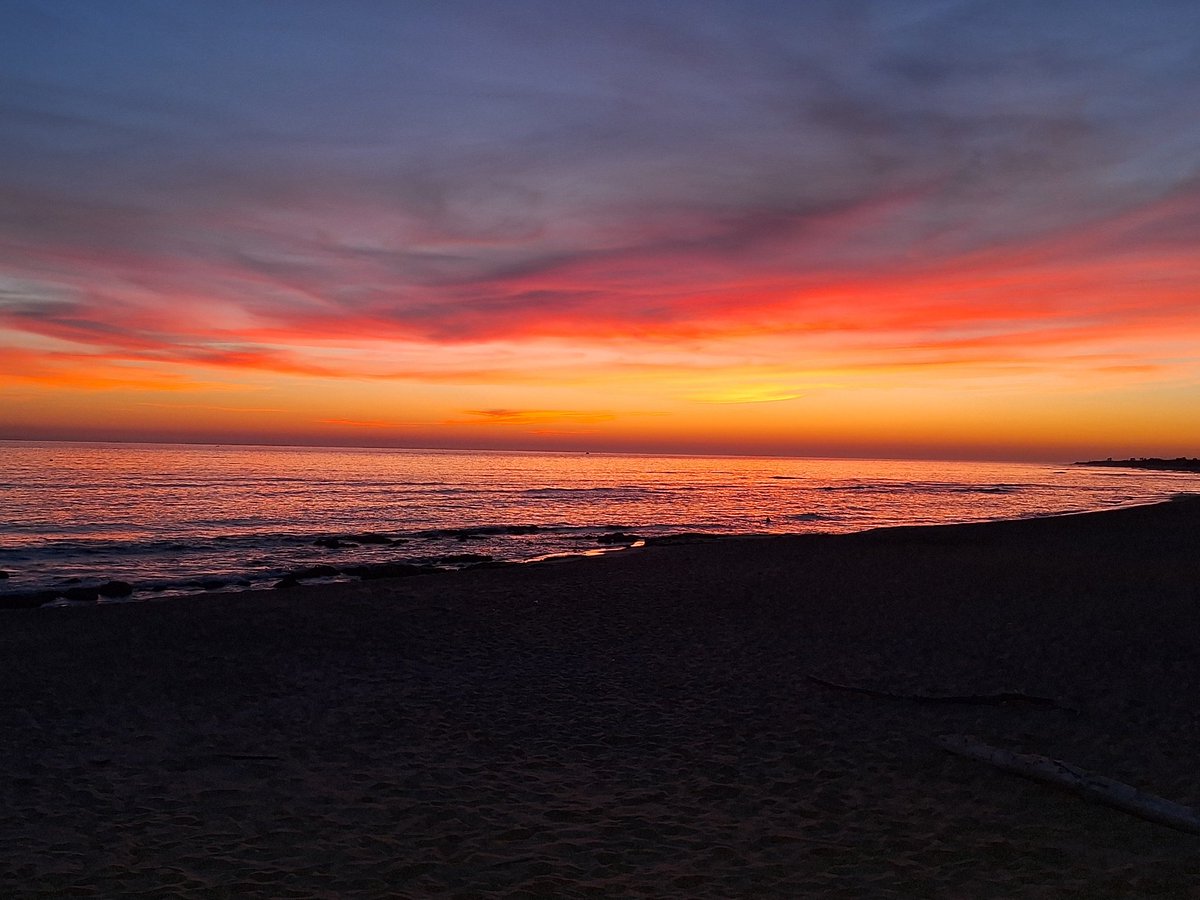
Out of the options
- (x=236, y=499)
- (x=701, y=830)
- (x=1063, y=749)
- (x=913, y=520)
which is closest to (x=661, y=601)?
(x=1063, y=749)

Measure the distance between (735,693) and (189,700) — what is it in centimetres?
837

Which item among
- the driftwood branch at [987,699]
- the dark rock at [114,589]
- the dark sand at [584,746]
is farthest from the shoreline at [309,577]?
the driftwood branch at [987,699]

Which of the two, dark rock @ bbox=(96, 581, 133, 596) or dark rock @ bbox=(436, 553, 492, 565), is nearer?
dark rock @ bbox=(96, 581, 133, 596)

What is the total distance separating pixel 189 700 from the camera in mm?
11688

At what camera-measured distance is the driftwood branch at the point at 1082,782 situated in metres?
7.32

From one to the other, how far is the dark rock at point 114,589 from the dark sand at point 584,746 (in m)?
3.07

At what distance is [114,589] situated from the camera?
22000mm

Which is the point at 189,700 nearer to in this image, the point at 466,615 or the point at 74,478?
the point at 466,615

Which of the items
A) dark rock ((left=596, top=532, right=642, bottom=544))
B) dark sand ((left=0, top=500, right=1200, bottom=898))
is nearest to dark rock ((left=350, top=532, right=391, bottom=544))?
dark rock ((left=596, top=532, right=642, bottom=544))

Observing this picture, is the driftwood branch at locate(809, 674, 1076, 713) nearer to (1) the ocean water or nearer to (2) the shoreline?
(2) the shoreline

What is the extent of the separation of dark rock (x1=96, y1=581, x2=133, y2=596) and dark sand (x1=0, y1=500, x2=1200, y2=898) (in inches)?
121

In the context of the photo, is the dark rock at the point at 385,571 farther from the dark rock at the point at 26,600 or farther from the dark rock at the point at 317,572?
the dark rock at the point at 26,600

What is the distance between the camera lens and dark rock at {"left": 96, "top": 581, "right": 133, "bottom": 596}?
859 inches

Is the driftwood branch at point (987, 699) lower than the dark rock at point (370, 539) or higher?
higher
